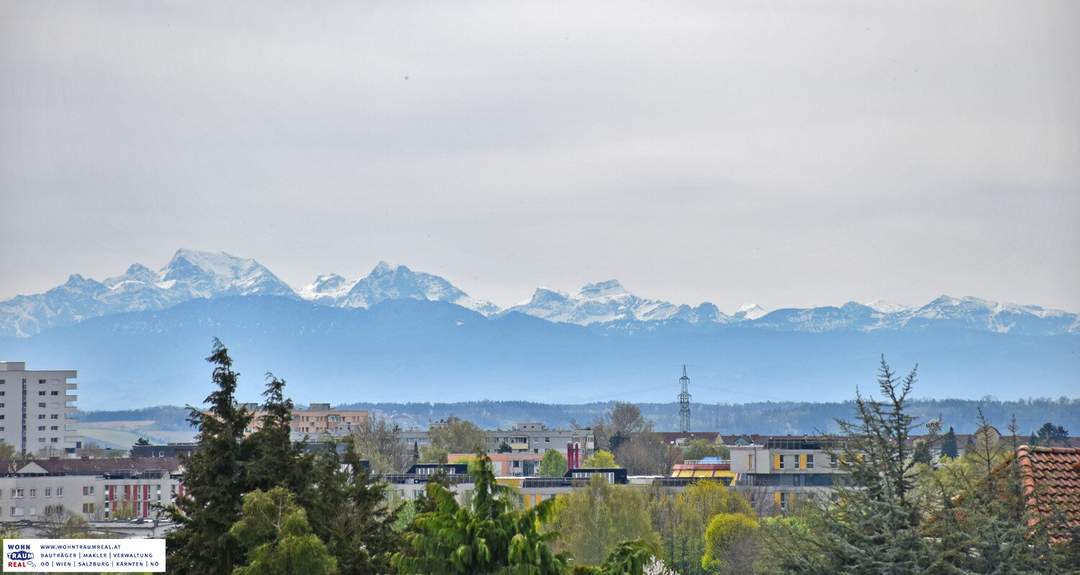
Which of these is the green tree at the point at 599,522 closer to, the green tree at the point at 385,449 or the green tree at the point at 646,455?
the green tree at the point at 385,449

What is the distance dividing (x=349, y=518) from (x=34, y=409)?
16983cm

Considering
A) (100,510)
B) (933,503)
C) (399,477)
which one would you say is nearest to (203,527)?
(933,503)

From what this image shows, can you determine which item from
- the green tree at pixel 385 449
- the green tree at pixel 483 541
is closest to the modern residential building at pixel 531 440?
the green tree at pixel 385 449

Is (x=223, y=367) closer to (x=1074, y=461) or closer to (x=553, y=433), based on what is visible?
(x=1074, y=461)

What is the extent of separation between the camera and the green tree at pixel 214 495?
27.2m

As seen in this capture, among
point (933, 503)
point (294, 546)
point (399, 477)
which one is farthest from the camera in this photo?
point (399, 477)

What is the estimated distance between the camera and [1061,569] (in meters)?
20.0

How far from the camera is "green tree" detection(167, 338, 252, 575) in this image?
2719 cm

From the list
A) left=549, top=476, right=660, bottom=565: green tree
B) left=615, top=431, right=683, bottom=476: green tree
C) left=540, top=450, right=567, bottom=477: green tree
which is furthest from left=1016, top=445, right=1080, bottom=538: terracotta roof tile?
left=615, top=431, right=683, bottom=476: green tree

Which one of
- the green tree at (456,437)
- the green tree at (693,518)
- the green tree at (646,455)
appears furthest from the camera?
the green tree at (456,437)

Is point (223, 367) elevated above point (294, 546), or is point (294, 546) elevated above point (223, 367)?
point (223, 367)

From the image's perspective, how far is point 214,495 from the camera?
1083 inches

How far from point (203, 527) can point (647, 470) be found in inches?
4897

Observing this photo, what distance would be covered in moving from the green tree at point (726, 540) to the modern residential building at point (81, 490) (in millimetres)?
34514
